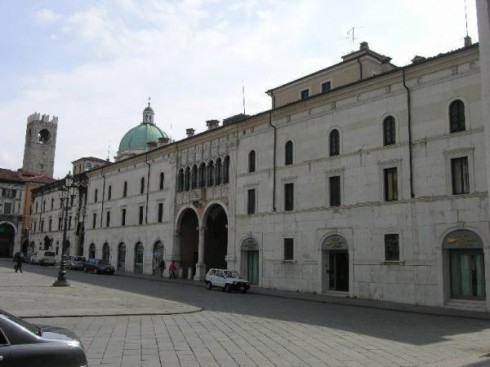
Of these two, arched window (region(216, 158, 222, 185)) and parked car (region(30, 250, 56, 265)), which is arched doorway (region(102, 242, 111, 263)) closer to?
parked car (region(30, 250, 56, 265))

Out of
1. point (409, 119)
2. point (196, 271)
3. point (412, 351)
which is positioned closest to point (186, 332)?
point (412, 351)

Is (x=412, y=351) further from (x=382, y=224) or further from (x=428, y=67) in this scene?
(x=428, y=67)

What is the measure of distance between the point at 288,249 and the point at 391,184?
8.33m

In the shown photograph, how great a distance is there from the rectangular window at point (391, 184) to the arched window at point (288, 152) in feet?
24.5

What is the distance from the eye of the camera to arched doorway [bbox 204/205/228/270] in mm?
41125

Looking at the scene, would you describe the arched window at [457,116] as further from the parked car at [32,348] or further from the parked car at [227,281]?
the parked car at [32,348]

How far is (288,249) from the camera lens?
31297 millimetres

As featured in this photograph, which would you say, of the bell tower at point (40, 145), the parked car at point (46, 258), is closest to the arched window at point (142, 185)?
the parked car at point (46, 258)

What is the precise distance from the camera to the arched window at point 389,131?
2639cm

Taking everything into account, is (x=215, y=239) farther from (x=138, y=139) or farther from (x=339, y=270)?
(x=138, y=139)

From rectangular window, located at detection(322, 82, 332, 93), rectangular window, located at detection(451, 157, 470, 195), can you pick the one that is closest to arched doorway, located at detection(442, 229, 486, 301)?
rectangular window, located at detection(451, 157, 470, 195)

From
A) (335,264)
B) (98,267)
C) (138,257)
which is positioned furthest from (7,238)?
(335,264)

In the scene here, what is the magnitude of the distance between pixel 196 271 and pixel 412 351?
98.3 feet

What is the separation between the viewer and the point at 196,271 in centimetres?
4006
